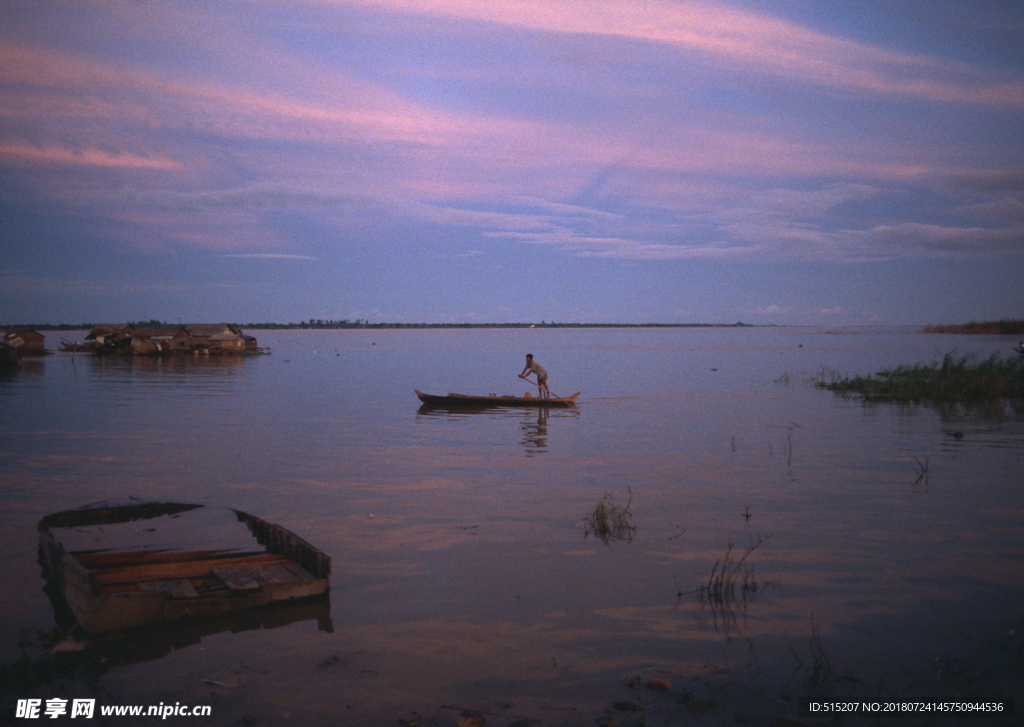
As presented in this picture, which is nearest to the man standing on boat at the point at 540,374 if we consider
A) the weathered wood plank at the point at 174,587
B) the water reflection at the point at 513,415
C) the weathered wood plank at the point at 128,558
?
the water reflection at the point at 513,415

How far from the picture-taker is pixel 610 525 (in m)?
10.9

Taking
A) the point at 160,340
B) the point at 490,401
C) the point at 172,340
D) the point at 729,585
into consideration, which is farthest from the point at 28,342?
the point at 729,585

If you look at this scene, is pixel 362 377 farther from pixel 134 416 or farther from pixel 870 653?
pixel 870 653

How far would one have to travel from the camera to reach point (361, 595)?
8.27m

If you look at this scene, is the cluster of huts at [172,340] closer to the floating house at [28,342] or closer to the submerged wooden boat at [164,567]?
the floating house at [28,342]

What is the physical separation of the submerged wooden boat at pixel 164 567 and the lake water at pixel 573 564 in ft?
0.87

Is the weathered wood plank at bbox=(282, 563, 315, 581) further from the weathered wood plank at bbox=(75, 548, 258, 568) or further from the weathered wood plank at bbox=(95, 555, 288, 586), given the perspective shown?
the weathered wood plank at bbox=(75, 548, 258, 568)

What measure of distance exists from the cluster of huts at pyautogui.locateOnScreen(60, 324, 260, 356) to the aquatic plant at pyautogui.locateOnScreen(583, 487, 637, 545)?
6329 cm

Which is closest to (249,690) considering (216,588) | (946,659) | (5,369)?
(216,588)

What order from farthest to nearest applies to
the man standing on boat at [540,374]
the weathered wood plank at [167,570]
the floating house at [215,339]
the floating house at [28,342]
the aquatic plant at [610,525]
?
1. the floating house at [28,342]
2. the floating house at [215,339]
3. the man standing on boat at [540,374]
4. the aquatic plant at [610,525]
5. the weathered wood plank at [167,570]

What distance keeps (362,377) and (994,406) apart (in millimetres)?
33065

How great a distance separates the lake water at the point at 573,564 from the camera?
20.3 ft

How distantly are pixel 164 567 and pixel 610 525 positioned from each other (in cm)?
611

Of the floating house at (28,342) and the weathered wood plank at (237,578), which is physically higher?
the floating house at (28,342)
